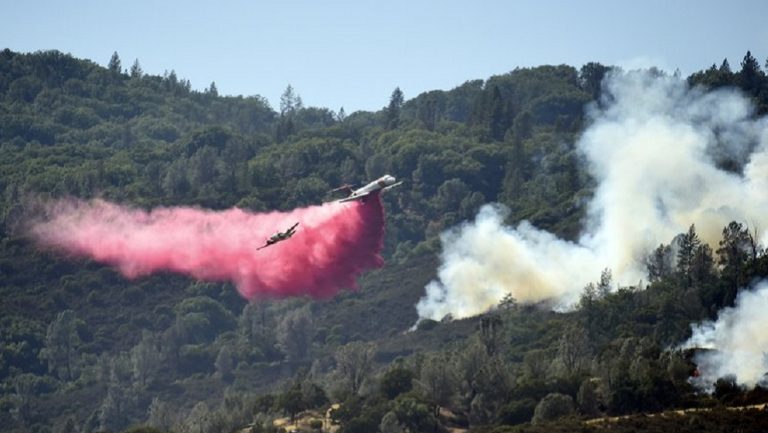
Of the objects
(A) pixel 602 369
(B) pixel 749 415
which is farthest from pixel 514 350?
(B) pixel 749 415

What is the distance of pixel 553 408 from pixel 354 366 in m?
30.3

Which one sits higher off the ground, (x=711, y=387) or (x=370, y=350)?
(x=370, y=350)

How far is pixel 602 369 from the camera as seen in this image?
152125mm

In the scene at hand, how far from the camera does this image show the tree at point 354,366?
168 metres

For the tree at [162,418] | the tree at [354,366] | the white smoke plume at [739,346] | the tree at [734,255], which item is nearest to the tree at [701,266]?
the tree at [734,255]

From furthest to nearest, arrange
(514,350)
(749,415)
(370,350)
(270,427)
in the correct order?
1. (514,350)
2. (370,350)
3. (270,427)
4. (749,415)

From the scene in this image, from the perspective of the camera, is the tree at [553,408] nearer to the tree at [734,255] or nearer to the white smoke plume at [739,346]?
the white smoke plume at [739,346]

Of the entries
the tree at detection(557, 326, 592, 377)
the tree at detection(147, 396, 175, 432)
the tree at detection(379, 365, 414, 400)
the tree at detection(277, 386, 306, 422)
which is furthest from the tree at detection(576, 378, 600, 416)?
the tree at detection(147, 396, 175, 432)

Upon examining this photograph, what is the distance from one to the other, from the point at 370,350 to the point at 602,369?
2934 cm

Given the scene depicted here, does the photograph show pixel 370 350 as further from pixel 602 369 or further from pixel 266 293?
pixel 602 369

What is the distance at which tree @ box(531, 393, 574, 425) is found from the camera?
470ft

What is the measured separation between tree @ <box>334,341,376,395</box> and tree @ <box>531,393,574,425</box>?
26.1 meters

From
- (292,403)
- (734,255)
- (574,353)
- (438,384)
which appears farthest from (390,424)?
(734,255)

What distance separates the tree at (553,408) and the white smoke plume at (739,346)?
34.1ft
